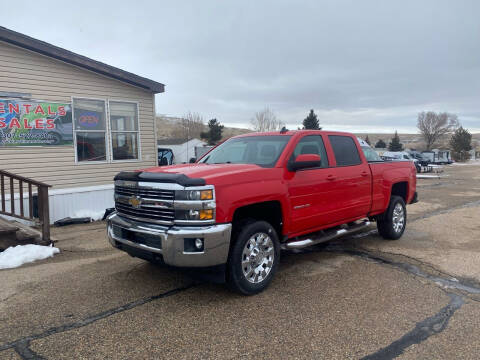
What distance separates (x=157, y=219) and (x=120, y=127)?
7394 millimetres

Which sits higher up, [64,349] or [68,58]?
[68,58]

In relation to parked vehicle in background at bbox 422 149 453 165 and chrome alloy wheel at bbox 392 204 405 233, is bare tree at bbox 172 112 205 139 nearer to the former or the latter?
parked vehicle in background at bbox 422 149 453 165

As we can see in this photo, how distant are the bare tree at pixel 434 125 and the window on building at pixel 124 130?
84.3 metres

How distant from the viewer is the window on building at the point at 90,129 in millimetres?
9844

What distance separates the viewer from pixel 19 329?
3545 mm

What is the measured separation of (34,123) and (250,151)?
6472 millimetres

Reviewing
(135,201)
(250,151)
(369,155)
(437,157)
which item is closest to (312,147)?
(250,151)

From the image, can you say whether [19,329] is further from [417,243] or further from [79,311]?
[417,243]

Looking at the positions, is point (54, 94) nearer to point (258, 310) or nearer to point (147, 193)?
point (147, 193)

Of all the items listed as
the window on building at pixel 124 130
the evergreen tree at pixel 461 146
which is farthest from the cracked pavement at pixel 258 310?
the evergreen tree at pixel 461 146

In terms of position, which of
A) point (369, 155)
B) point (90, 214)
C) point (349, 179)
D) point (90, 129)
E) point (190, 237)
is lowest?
point (90, 214)

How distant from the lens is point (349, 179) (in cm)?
561

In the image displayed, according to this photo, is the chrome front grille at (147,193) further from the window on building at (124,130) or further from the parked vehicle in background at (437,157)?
the parked vehicle in background at (437,157)

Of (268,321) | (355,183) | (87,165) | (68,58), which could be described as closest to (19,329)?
(268,321)
